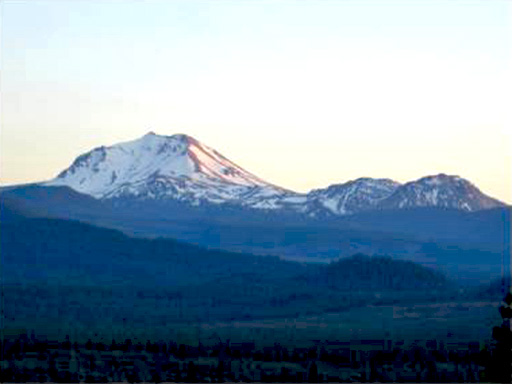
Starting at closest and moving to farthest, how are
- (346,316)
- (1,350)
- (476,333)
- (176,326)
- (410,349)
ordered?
(1,350), (410,349), (476,333), (176,326), (346,316)

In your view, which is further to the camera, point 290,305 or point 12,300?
point 290,305

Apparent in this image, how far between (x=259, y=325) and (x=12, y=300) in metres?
34.5

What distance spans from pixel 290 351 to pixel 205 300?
75780 mm

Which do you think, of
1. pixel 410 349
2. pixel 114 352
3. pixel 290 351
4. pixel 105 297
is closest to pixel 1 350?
pixel 114 352

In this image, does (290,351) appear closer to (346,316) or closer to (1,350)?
(1,350)

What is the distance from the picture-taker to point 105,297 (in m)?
190

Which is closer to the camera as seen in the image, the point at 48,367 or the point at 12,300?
the point at 48,367

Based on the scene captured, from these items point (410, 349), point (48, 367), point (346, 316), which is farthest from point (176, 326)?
point (48, 367)

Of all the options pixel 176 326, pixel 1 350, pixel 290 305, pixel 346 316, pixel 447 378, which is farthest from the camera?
pixel 290 305

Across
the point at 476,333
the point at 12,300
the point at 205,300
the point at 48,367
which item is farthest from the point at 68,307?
the point at 48,367

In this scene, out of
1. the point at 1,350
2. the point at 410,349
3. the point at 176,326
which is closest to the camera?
the point at 1,350

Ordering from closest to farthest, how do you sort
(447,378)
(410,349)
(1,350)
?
(447,378)
(1,350)
(410,349)

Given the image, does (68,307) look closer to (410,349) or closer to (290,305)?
(290,305)

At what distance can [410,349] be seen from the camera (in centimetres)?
12269
